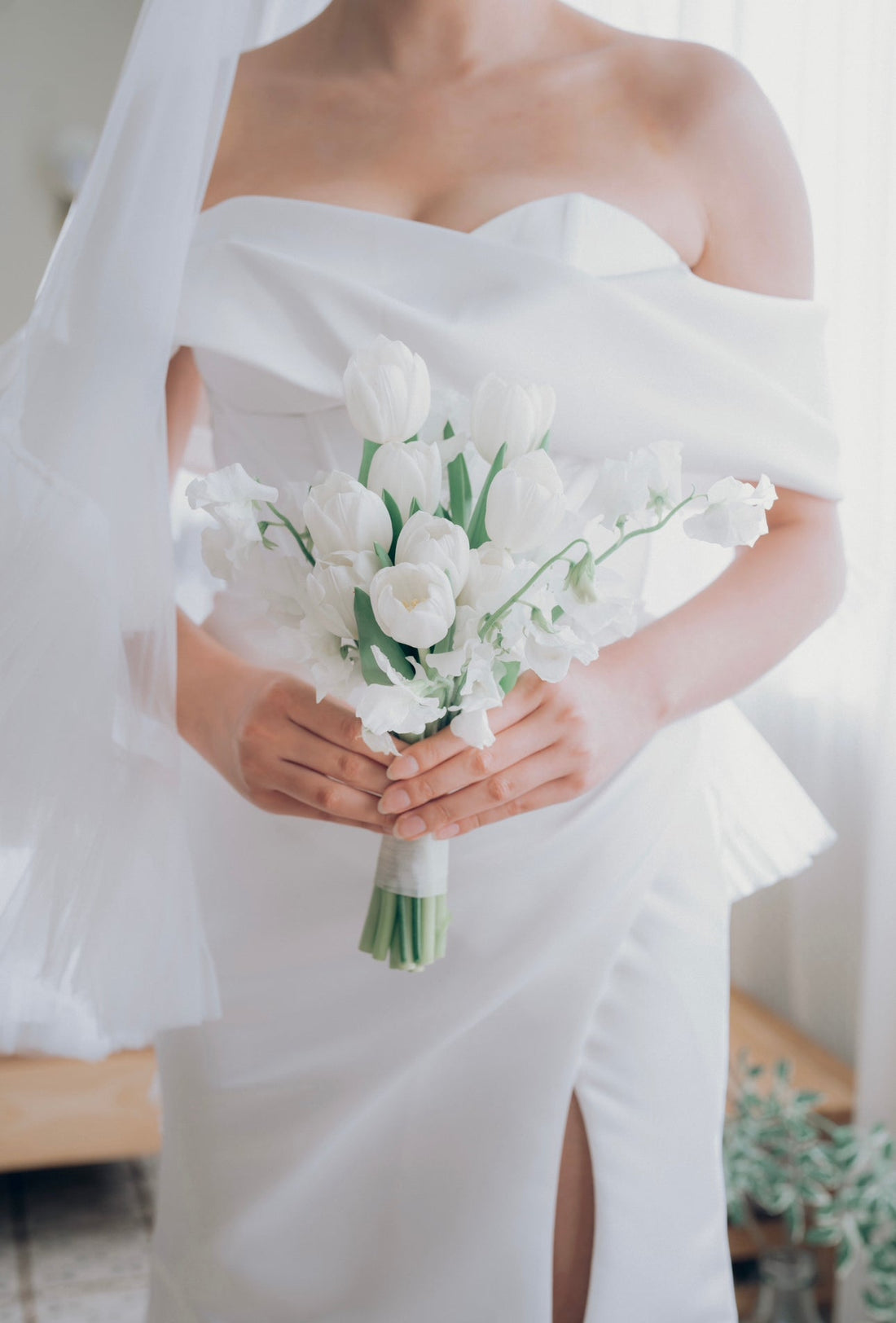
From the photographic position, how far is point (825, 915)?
2115mm

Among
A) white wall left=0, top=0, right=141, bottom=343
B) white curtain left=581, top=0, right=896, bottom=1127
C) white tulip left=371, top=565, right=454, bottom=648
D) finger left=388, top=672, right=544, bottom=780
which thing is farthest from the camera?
white wall left=0, top=0, right=141, bottom=343

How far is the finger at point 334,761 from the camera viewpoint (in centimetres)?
78

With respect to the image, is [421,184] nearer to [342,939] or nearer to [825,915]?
[342,939]

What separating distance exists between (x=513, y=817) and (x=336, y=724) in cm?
21

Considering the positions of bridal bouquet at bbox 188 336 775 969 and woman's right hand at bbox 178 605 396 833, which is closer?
bridal bouquet at bbox 188 336 775 969

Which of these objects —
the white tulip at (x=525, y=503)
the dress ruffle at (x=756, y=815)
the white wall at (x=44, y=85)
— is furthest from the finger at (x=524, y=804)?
the white wall at (x=44, y=85)

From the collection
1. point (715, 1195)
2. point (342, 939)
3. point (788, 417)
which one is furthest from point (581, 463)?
point (715, 1195)

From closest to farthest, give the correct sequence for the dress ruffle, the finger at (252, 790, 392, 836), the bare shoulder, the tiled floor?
the finger at (252, 790, 392, 836), the bare shoulder, the dress ruffle, the tiled floor

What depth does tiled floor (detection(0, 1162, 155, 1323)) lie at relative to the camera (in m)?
2.03

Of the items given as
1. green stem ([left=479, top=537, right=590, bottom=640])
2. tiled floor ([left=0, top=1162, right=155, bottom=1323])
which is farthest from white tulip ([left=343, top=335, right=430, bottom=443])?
tiled floor ([left=0, top=1162, right=155, bottom=1323])

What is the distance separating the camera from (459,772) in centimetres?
76

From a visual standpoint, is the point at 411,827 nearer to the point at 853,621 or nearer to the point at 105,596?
the point at 105,596

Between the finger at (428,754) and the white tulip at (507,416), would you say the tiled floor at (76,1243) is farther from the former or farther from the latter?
the white tulip at (507,416)

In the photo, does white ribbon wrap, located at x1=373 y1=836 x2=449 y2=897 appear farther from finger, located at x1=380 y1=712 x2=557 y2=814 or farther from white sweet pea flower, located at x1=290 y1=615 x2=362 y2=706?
white sweet pea flower, located at x1=290 y1=615 x2=362 y2=706
